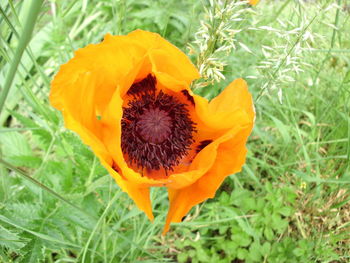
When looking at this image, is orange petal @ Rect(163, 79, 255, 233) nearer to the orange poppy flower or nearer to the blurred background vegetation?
the orange poppy flower

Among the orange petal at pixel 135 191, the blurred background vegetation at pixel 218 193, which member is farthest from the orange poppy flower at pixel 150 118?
the blurred background vegetation at pixel 218 193

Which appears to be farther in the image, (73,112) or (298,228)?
(298,228)

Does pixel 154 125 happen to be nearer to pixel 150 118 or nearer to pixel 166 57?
pixel 150 118

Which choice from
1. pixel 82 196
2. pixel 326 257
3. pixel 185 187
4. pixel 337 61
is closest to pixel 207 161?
pixel 185 187

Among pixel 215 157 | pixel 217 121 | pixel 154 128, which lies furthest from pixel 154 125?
pixel 215 157

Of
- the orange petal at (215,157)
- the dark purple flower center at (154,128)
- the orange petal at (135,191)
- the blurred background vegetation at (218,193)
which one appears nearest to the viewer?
the orange petal at (135,191)

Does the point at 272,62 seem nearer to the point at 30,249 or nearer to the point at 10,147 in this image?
the point at 30,249

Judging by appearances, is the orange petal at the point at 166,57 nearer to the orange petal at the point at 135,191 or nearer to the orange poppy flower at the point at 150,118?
the orange poppy flower at the point at 150,118

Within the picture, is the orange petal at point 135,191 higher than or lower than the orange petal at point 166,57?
lower
